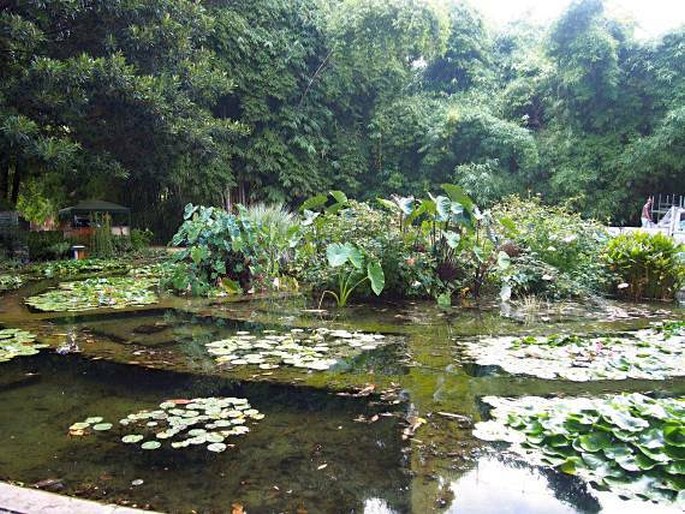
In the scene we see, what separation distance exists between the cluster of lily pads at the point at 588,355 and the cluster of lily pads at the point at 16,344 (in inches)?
121

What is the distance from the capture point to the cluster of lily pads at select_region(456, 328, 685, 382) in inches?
121

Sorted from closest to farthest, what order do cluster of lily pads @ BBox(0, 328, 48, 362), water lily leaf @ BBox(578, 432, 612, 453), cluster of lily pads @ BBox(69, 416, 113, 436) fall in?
water lily leaf @ BBox(578, 432, 612, 453)
cluster of lily pads @ BBox(69, 416, 113, 436)
cluster of lily pads @ BBox(0, 328, 48, 362)

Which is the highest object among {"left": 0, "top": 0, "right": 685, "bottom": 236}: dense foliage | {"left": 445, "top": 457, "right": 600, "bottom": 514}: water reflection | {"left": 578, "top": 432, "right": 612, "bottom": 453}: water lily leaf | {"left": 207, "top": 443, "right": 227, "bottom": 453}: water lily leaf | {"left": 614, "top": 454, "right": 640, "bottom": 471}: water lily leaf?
{"left": 0, "top": 0, "right": 685, "bottom": 236}: dense foliage

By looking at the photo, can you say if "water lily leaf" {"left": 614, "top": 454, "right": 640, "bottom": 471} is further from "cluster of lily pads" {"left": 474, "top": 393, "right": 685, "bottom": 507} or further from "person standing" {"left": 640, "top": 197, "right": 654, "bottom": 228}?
"person standing" {"left": 640, "top": 197, "right": 654, "bottom": 228}

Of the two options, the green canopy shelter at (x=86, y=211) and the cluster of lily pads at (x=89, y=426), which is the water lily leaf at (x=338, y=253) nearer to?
the cluster of lily pads at (x=89, y=426)

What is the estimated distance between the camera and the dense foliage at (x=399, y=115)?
42.4ft

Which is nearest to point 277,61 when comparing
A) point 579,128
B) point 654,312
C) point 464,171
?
point 464,171

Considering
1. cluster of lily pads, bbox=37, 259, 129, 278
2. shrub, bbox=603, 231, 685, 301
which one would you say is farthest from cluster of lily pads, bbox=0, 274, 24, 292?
shrub, bbox=603, 231, 685, 301

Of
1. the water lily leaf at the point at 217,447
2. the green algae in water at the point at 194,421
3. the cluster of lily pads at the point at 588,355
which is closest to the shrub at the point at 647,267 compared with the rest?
the cluster of lily pads at the point at 588,355

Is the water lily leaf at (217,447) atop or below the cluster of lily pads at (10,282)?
below

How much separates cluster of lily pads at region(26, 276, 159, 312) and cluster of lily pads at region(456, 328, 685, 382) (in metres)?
3.69

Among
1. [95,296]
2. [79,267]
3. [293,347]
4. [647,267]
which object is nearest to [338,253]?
[293,347]

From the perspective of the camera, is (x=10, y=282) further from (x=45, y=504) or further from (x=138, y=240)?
(x=45, y=504)

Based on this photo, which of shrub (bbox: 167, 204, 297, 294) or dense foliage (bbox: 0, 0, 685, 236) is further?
dense foliage (bbox: 0, 0, 685, 236)
